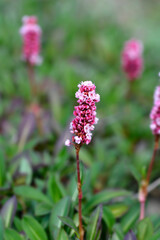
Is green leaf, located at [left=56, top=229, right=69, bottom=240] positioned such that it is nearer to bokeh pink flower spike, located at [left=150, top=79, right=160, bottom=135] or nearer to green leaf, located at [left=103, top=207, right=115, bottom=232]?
green leaf, located at [left=103, top=207, right=115, bottom=232]

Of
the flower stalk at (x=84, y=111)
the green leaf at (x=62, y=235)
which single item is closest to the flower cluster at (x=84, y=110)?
the flower stalk at (x=84, y=111)

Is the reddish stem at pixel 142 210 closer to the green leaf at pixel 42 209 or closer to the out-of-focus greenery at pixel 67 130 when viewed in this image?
the out-of-focus greenery at pixel 67 130

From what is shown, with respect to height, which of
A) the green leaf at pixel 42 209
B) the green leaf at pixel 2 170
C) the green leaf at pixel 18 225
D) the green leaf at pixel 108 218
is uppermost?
the green leaf at pixel 2 170

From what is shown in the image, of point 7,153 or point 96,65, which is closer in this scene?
point 7,153

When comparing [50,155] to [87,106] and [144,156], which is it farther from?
[87,106]

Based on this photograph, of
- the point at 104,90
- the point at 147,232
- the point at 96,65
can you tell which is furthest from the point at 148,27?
the point at 147,232

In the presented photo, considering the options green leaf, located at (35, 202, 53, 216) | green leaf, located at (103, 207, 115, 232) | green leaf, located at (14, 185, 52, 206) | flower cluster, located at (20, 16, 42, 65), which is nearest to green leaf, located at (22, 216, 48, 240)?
green leaf, located at (35, 202, 53, 216)
